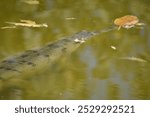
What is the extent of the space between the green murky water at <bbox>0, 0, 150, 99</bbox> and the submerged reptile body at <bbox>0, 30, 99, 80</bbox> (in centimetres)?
3

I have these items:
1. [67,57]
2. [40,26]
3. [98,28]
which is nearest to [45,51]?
[67,57]

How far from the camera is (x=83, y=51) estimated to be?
1771 mm

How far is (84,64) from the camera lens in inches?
66.4

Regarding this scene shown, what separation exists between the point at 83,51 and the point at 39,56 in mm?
223

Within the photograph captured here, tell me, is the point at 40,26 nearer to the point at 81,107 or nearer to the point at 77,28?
the point at 77,28

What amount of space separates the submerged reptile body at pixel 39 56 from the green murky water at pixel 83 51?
0.03 meters

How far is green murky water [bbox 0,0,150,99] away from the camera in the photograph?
5.04 feet

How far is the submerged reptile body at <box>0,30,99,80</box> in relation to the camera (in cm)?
159

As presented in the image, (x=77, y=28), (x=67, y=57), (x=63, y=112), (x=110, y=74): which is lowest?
(x=63, y=112)

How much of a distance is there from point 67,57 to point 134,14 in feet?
1.97

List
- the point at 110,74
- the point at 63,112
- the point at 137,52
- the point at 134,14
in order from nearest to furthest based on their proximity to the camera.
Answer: the point at 63,112
the point at 110,74
the point at 137,52
the point at 134,14

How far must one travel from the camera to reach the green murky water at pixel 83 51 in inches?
60.5

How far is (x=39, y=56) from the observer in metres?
1.70

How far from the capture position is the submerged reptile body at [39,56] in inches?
62.5
